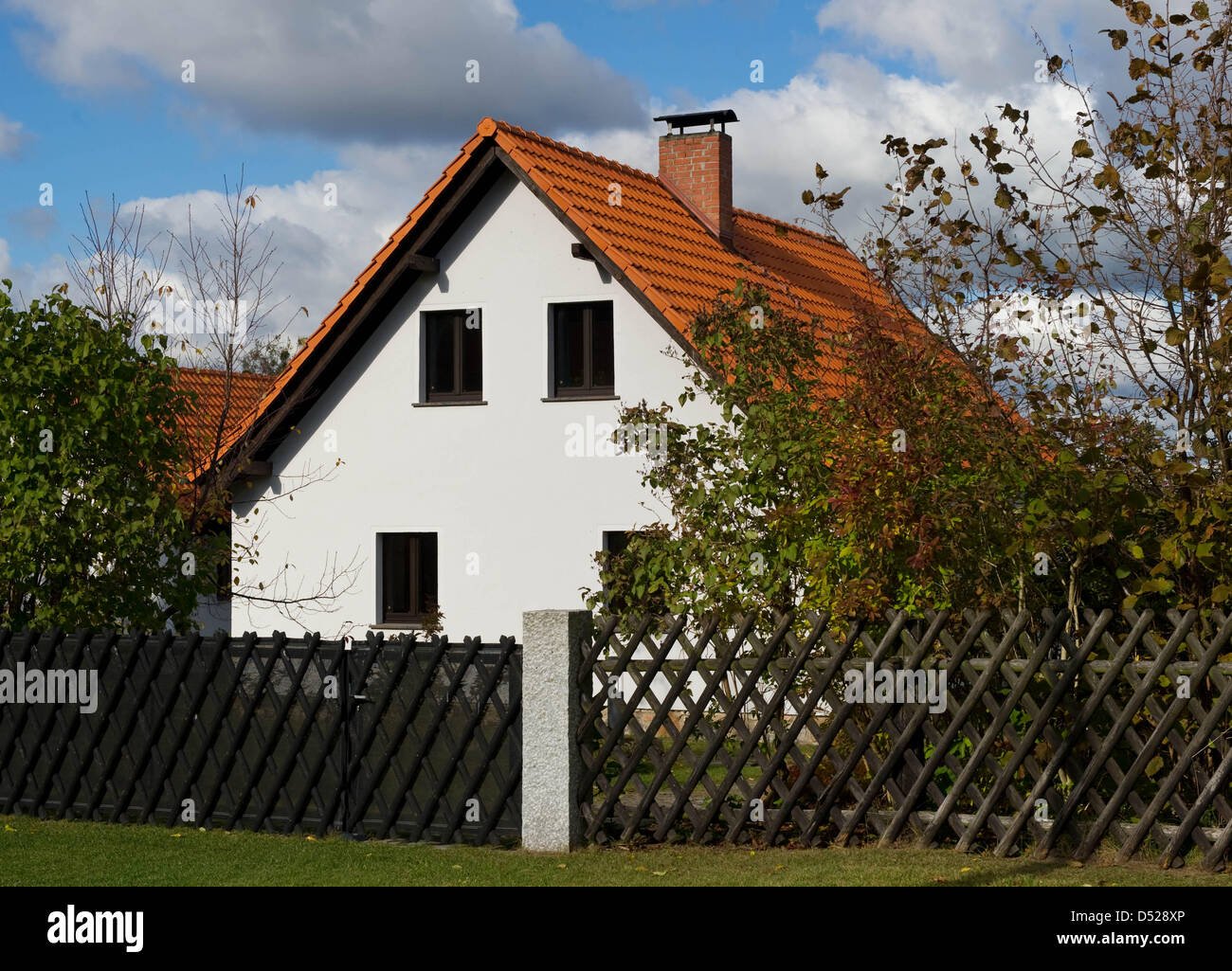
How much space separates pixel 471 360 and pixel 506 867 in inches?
445

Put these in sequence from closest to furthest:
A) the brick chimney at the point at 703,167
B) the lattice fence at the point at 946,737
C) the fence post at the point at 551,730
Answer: the lattice fence at the point at 946,737 → the fence post at the point at 551,730 → the brick chimney at the point at 703,167

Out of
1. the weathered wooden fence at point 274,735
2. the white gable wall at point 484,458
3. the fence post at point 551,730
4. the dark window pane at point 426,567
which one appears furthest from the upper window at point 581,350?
the fence post at point 551,730

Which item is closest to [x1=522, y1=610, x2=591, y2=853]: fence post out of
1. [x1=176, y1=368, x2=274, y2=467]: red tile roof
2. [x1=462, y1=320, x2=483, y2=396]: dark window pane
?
[x1=176, y1=368, x2=274, y2=467]: red tile roof

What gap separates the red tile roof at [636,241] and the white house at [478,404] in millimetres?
43

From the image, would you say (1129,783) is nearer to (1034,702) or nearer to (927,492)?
(1034,702)

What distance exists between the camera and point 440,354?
20391 millimetres

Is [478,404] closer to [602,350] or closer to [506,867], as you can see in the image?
[602,350]

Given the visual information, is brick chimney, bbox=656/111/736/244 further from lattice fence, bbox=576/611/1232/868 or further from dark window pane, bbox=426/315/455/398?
lattice fence, bbox=576/611/1232/868

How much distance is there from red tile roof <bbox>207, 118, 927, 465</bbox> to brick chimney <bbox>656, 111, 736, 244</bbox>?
21 cm

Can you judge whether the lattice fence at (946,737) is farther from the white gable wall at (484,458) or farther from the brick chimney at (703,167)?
the brick chimney at (703,167)

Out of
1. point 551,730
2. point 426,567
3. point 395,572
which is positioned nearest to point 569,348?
point 426,567

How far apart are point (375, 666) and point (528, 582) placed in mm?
8561

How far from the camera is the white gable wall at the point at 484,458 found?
19.2m
